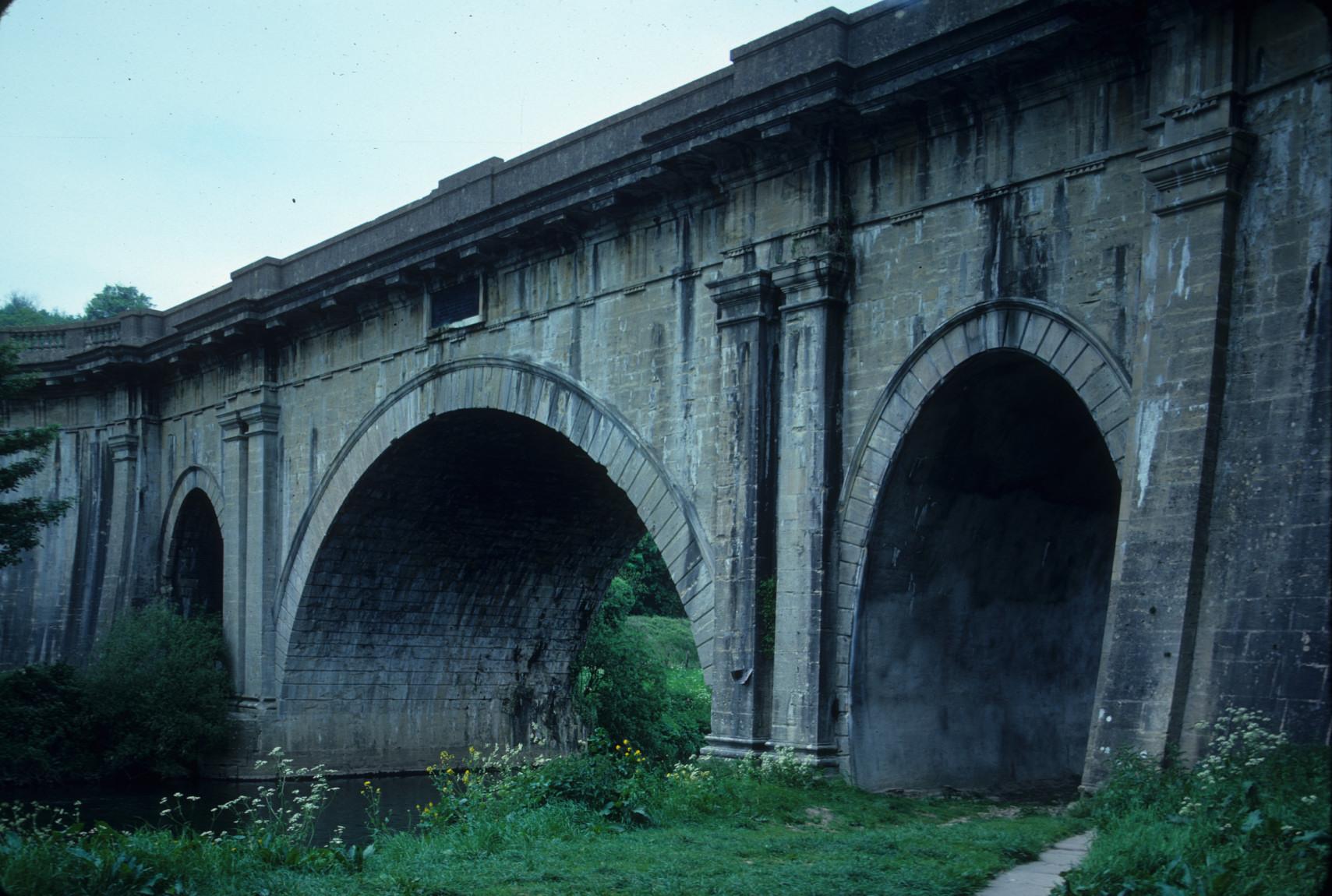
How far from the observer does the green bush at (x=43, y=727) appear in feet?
Answer: 61.8

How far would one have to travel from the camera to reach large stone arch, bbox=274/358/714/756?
1288cm

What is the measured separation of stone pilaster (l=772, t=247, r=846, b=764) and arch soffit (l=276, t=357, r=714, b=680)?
1182mm

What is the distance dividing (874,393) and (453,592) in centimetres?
1151

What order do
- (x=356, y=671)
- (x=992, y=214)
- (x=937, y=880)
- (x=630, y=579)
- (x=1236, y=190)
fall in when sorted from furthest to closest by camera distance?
(x=630, y=579), (x=356, y=671), (x=992, y=214), (x=1236, y=190), (x=937, y=880)

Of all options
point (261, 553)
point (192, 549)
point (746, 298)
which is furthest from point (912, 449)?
point (192, 549)

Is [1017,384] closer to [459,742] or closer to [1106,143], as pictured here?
[1106,143]

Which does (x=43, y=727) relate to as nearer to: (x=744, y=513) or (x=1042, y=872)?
(x=744, y=513)

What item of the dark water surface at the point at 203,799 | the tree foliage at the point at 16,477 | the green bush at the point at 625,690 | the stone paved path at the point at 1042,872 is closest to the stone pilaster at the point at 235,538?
the dark water surface at the point at 203,799

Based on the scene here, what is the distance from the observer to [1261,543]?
25.8 ft

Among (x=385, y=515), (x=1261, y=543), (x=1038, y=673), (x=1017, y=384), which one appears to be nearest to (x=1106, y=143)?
(x=1017, y=384)

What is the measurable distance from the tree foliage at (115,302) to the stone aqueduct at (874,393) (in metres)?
33.2

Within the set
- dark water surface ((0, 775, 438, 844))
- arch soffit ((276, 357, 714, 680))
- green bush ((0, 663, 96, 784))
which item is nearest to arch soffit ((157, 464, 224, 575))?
arch soffit ((276, 357, 714, 680))

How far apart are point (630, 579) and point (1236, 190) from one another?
1371 inches

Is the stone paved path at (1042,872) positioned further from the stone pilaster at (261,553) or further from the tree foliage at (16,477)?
the stone pilaster at (261,553)
